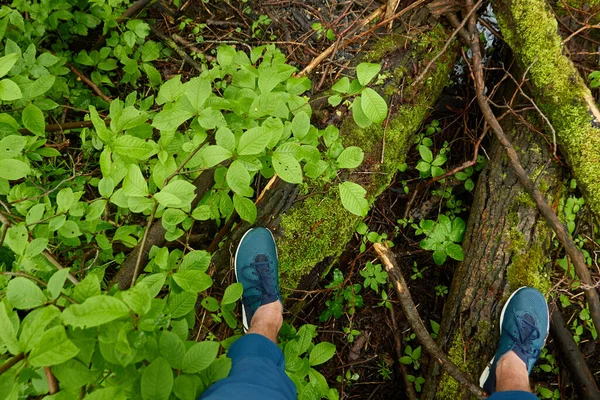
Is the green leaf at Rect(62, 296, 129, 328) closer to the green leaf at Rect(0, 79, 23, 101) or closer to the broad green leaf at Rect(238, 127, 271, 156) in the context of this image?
the broad green leaf at Rect(238, 127, 271, 156)

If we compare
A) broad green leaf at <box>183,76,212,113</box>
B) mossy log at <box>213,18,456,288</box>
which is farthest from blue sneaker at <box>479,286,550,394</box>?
broad green leaf at <box>183,76,212,113</box>

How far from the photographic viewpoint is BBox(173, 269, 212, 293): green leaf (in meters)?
1.31

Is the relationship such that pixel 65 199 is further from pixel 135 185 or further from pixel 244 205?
pixel 244 205

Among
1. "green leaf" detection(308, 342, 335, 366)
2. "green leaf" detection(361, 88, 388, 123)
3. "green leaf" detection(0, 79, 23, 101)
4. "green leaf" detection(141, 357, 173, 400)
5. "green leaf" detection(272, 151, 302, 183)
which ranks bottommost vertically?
"green leaf" detection(308, 342, 335, 366)

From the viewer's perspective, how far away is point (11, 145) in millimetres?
1575

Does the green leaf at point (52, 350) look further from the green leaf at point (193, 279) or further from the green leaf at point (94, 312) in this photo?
the green leaf at point (193, 279)

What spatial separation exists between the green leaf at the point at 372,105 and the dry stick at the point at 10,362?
1323 millimetres

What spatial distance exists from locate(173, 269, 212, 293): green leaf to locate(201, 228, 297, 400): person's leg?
0.35 metres

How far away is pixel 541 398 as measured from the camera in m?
2.55

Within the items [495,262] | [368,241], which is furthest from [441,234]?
[368,241]

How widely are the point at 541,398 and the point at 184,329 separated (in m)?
2.43

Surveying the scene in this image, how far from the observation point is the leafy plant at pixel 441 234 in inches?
101

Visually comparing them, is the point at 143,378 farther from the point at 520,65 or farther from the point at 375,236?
the point at 520,65

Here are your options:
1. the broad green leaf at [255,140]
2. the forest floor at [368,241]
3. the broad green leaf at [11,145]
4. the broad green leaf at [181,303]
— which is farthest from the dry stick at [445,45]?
the broad green leaf at [11,145]
